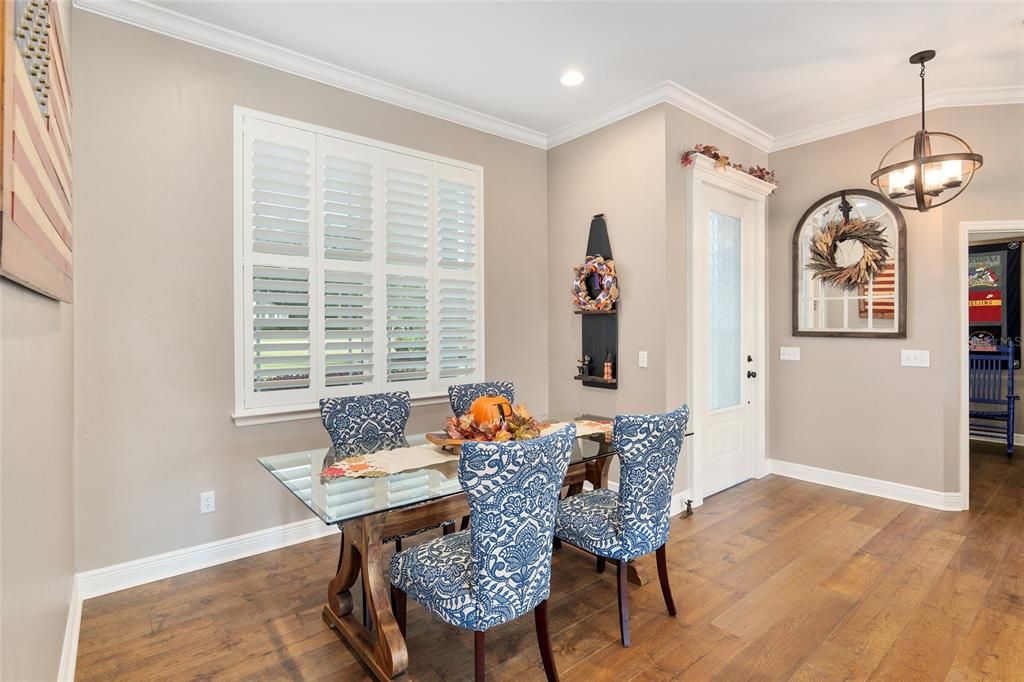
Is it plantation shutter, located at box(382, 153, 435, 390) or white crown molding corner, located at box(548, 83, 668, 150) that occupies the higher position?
white crown molding corner, located at box(548, 83, 668, 150)

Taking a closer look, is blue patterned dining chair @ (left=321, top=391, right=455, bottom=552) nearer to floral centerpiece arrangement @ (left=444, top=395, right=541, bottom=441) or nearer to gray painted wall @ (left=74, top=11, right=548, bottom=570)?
floral centerpiece arrangement @ (left=444, top=395, right=541, bottom=441)

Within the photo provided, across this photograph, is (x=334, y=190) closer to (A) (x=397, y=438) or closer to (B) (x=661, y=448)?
(A) (x=397, y=438)

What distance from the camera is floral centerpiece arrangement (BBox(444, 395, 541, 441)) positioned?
2348mm

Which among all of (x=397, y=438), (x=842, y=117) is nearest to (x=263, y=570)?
(x=397, y=438)

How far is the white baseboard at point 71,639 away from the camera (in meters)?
1.84

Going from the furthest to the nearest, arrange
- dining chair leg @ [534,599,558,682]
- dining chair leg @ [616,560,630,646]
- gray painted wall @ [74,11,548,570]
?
gray painted wall @ [74,11,548,570] < dining chair leg @ [616,560,630,646] < dining chair leg @ [534,599,558,682]

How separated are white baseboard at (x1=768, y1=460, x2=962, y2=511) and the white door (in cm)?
37

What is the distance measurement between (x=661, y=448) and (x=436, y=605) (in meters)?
1.07

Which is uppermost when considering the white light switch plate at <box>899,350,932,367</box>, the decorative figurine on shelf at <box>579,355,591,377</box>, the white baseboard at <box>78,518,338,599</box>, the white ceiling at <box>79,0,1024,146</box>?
the white ceiling at <box>79,0,1024,146</box>

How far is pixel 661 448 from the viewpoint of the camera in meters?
2.14

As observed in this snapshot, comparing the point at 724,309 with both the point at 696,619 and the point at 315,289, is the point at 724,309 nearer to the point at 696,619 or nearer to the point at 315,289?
the point at 696,619

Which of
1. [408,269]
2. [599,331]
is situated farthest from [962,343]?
[408,269]

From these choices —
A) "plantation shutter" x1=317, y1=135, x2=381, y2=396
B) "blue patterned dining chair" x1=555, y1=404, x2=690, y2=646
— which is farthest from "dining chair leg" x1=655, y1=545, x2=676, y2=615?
"plantation shutter" x1=317, y1=135, x2=381, y2=396

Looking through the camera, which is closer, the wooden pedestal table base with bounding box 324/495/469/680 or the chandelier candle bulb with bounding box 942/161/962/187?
the wooden pedestal table base with bounding box 324/495/469/680
